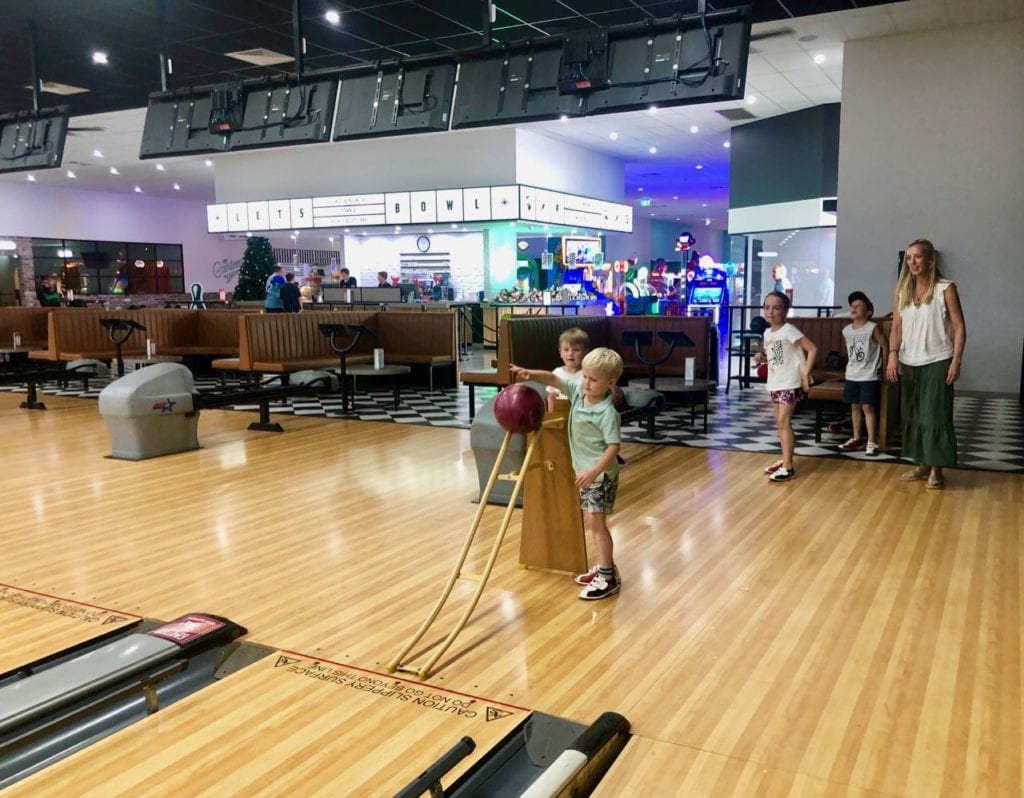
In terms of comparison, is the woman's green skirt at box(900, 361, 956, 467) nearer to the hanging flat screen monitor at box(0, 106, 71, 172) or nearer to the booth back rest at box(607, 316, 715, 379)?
the booth back rest at box(607, 316, 715, 379)

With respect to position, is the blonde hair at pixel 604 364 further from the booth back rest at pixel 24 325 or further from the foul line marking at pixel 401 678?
the booth back rest at pixel 24 325

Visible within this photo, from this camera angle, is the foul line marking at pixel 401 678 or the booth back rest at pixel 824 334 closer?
the foul line marking at pixel 401 678

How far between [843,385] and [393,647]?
17.6 feet

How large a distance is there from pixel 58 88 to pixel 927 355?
40.3 feet

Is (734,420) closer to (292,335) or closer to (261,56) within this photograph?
(292,335)

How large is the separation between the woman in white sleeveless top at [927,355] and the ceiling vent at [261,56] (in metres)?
8.04

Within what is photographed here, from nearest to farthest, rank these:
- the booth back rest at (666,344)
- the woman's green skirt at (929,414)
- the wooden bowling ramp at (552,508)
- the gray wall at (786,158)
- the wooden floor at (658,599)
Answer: the wooden floor at (658,599) < the wooden bowling ramp at (552,508) < the woman's green skirt at (929,414) < the booth back rest at (666,344) < the gray wall at (786,158)

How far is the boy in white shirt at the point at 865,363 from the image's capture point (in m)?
6.64

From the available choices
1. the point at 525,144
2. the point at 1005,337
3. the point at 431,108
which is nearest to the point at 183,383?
the point at 431,108

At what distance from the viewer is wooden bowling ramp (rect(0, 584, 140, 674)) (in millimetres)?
Result: 3086

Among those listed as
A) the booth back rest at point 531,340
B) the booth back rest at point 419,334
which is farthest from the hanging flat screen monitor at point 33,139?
the booth back rest at point 531,340

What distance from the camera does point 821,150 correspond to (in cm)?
1405

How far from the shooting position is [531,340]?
27.1ft

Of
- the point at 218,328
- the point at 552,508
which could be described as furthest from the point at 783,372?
the point at 218,328
